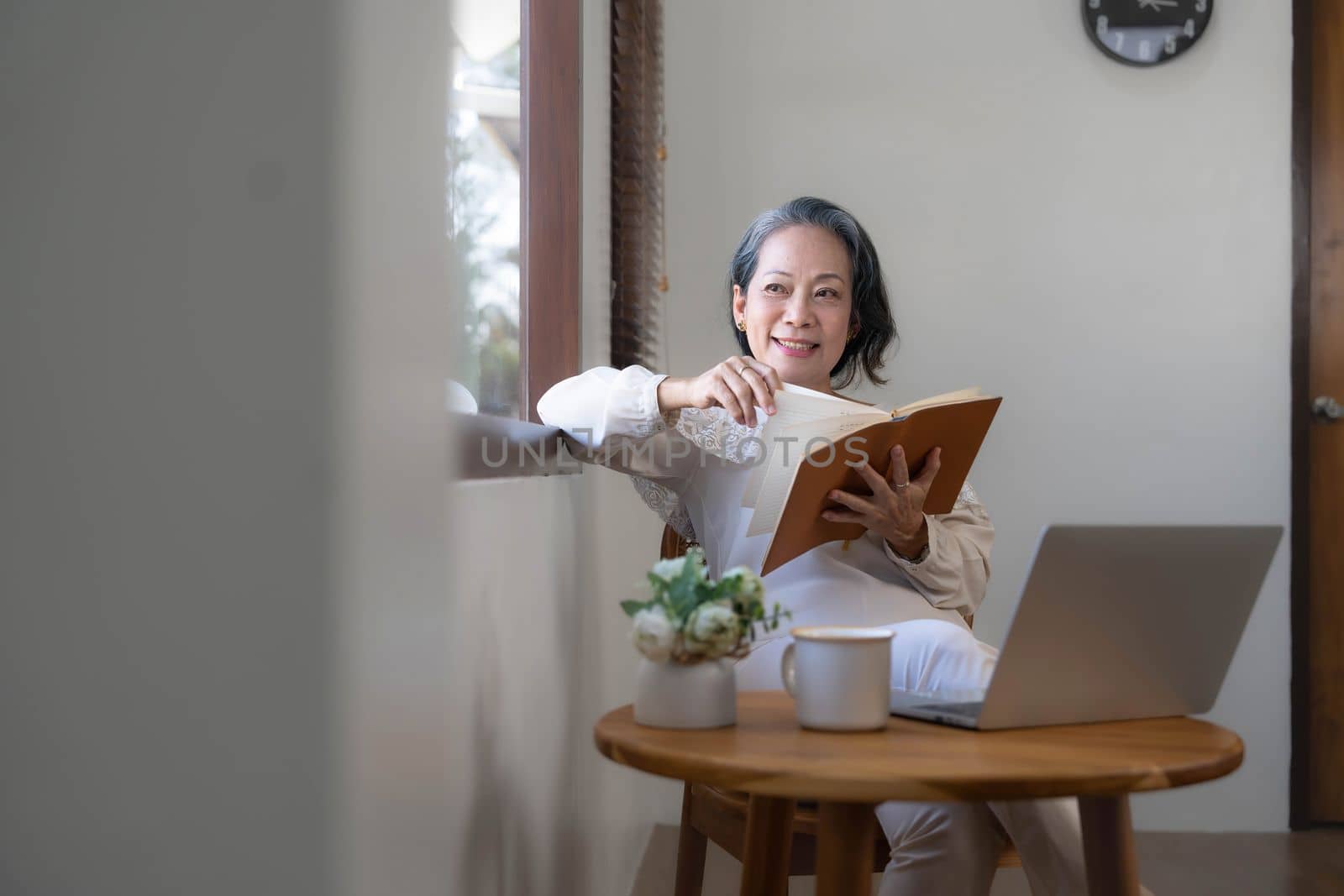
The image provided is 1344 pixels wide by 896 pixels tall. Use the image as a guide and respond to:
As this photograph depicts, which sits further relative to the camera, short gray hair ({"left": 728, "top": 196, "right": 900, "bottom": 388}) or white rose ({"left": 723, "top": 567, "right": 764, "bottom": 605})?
short gray hair ({"left": 728, "top": 196, "right": 900, "bottom": 388})

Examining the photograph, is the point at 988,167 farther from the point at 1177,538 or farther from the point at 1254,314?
the point at 1177,538

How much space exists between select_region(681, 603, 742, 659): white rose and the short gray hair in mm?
926

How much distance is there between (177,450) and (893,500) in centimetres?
89

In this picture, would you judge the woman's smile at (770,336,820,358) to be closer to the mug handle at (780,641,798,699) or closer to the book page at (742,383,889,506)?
the book page at (742,383,889,506)

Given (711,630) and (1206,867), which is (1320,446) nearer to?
(1206,867)

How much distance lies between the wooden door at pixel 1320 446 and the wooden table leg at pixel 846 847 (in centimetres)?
240

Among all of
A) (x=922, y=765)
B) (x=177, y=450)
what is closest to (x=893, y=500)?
(x=922, y=765)

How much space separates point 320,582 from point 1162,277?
268cm

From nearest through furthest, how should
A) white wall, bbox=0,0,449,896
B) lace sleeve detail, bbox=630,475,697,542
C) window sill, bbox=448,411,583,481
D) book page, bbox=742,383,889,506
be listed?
A: white wall, bbox=0,0,449,896 < window sill, bbox=448,411,583,481 < book page, bbox=742,383,889,506 < lace sleeve detail, bbox=630,475,697,542

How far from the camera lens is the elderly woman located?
1188 millimetres

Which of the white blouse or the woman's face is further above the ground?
the woman's face

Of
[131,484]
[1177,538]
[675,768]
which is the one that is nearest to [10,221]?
[131,484]

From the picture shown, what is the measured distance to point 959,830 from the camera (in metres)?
1.18

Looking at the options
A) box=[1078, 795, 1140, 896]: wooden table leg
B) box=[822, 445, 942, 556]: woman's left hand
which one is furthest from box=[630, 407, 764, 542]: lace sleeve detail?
box=[1078, 795, 1140, 896]: wooden table leg
